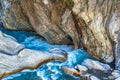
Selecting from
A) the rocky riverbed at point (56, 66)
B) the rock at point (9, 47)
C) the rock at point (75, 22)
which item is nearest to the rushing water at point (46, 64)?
the rocky riverbed at point (56, 66)

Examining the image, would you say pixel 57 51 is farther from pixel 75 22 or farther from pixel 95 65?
pixel 95 65

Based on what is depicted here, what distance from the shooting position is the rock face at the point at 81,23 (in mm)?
8828

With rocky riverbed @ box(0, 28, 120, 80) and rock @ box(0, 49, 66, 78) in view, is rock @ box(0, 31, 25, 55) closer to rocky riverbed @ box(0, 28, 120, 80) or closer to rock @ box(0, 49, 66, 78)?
rocky riverbed @ box(0, 28, 120, 80)

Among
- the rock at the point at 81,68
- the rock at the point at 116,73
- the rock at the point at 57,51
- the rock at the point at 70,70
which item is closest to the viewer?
the rock at the point at 116,73

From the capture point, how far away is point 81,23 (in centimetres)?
909

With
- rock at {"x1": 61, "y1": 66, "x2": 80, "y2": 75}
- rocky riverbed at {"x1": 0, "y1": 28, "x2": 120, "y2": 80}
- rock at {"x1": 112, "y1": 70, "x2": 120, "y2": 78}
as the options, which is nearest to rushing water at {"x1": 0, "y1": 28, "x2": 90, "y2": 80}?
rocky riverbed at {"x1": 0, "y1": 28, "x2": 120, "y2": 80}

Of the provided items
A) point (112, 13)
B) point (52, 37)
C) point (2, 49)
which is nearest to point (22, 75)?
point (2, 49)

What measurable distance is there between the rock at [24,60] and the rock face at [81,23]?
1119 millimetres

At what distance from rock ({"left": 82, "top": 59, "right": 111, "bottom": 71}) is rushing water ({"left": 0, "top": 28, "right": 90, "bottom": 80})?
0.99ft

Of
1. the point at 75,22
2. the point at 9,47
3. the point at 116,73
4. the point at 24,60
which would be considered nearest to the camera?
the point at 116,73

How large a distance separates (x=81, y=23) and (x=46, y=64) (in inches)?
72.7

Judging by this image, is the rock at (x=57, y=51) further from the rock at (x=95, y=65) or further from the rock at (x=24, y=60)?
the rock at (x=95, y=65)

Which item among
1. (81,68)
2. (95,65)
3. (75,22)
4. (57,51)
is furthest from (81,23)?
(81,68)

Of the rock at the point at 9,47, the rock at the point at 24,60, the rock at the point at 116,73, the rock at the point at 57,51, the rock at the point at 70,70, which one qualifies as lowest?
the rock at the point at 116,73
